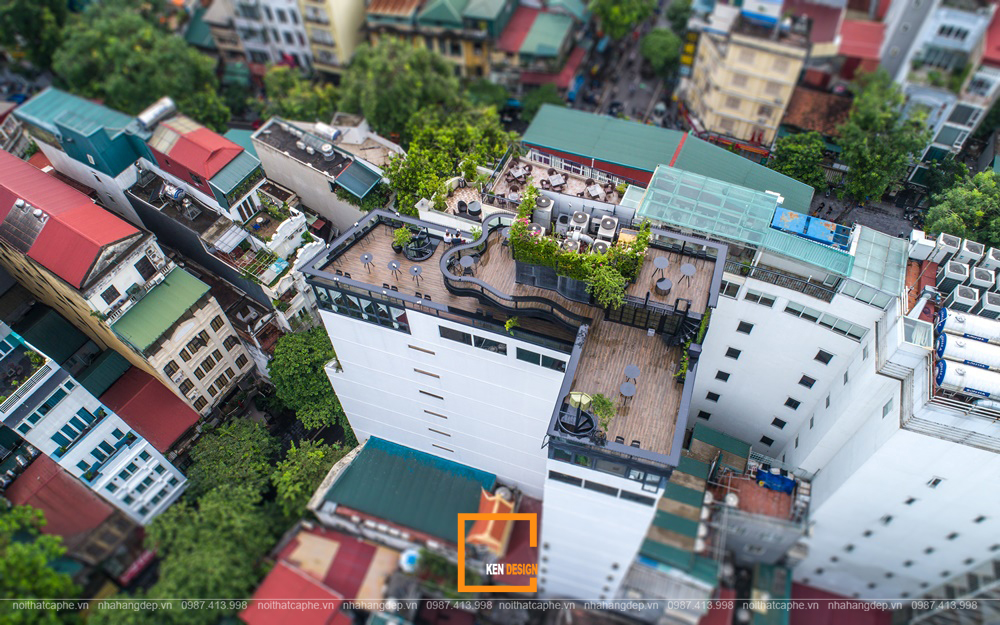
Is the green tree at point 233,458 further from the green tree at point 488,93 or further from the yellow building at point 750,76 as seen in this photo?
the yellow building at point 750,76

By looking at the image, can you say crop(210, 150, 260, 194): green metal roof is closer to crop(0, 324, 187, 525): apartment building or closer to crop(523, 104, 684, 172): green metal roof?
crop(0, 324, 187, 525): apartment building

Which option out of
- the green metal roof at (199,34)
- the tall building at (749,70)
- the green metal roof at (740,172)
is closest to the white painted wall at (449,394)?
the green metal roof at (740,172)

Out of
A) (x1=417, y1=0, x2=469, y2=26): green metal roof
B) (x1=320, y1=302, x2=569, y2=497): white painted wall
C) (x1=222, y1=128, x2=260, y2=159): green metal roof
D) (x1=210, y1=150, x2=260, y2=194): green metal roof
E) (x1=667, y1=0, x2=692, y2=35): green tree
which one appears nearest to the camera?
(x1=320, y1=302, x2=569, y2=497): white painted wall

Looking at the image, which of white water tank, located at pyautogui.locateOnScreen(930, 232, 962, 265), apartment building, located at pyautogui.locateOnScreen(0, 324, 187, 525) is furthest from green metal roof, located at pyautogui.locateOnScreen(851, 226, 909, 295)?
apartment building, located at pyautogui.locateOnScreen(0, 324, 187, 525)

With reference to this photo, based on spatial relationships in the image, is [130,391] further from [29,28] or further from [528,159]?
[29,28]

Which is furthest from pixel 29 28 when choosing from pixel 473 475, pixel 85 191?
pixel 473 475

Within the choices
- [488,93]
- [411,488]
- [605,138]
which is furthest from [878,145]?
[411,488]
